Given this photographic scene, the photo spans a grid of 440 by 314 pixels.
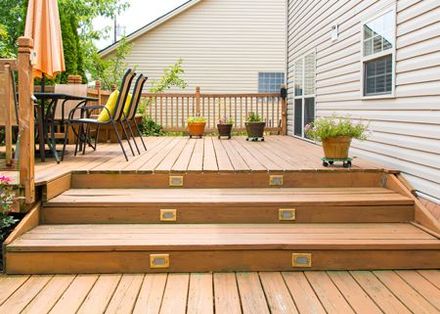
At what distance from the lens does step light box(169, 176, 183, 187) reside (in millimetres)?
4266

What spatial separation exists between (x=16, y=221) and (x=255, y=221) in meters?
1.71

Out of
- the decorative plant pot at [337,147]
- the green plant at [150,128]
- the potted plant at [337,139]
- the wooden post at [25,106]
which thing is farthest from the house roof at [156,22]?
the wooden post at [25,106]

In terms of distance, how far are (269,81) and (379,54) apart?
34.4 feet

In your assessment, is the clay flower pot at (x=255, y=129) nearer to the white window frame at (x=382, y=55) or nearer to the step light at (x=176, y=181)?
the white window frame at (x=382, y=55)

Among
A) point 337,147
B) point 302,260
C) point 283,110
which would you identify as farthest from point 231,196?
point 283,110

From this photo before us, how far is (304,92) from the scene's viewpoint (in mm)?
9109

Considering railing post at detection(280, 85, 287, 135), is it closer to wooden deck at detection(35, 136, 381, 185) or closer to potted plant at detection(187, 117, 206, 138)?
potted plant at detection(187, 117, 206, 138)

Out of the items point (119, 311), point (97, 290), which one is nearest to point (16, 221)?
point (97, 290)

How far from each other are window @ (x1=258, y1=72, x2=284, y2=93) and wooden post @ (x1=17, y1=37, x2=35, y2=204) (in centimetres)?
1230

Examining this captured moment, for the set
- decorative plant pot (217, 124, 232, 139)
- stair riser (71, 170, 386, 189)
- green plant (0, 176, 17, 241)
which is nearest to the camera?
green plant (0, 176, 17, 241)

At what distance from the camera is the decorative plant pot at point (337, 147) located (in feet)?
15.6

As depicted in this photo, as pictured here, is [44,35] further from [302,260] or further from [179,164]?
[302,260]

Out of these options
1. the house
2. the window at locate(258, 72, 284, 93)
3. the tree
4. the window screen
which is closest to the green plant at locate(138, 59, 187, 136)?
the house

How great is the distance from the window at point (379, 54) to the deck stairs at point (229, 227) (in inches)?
41.1
